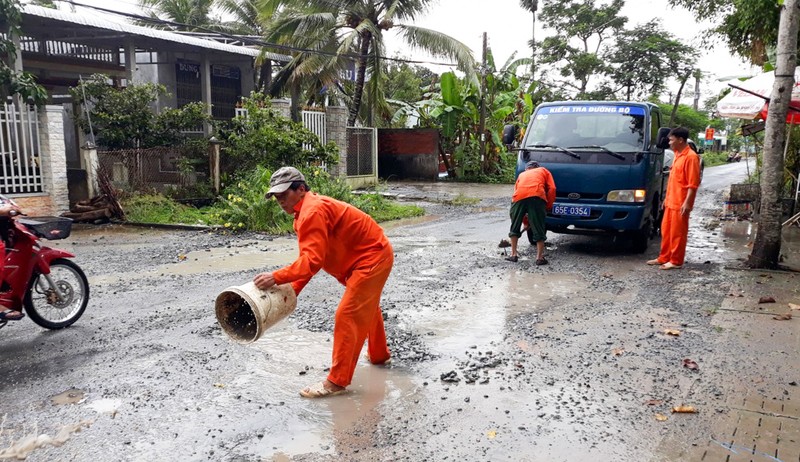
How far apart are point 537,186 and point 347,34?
12.8 meters

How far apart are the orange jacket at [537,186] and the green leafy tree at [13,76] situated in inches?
337

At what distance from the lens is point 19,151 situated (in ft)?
38.7

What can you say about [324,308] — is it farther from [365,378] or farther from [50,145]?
[50,145]

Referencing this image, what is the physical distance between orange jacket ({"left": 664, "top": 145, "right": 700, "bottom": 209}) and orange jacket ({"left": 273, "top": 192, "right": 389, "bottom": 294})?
5298 millimetres

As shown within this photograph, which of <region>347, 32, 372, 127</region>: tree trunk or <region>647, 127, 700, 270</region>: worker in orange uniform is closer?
<region>647, 127, 700, 270</region>: worker in orange uniform

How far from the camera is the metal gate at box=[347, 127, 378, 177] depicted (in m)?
20.1

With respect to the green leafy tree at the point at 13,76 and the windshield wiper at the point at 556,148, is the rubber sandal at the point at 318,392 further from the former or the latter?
the green leafy tree at the point at 13,76

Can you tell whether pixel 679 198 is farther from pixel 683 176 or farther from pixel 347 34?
pixel 347 34

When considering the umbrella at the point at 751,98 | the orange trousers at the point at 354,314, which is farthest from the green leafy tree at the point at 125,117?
the orange trousers at the point at 354,314

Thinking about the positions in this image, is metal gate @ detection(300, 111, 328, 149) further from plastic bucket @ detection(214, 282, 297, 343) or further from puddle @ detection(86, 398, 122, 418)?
puddle @ detection(86, 398, 122, 418)

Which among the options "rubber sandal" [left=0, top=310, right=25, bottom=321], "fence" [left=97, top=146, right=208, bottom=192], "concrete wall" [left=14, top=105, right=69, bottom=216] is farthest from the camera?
"fence" [left=97, top=146, right=208, bottom=192]

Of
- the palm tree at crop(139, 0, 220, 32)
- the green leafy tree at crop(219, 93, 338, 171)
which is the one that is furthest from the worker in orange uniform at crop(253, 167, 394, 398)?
the palm tree at crop(139, 0, 220, 32)

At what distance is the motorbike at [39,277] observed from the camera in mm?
5258

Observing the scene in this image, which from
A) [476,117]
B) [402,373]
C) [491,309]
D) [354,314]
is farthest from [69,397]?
[476,117]
